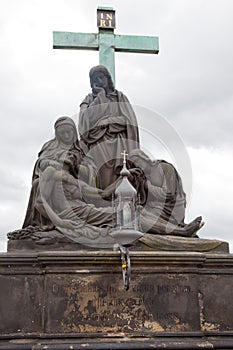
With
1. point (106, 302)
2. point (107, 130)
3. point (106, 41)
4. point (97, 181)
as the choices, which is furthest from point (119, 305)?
point (106, 41)

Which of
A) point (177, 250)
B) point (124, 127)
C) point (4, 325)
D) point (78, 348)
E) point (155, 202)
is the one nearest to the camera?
point (78, 348)

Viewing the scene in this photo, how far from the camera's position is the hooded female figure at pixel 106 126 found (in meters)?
7.99

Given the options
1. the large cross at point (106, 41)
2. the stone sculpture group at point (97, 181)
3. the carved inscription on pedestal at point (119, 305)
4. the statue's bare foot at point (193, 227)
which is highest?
the large cross at point (106, 41)

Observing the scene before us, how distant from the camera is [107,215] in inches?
275

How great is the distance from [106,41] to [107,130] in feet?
9.34

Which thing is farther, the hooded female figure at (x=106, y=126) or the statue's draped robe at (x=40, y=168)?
the hooded female figure at (x=106, y=126)

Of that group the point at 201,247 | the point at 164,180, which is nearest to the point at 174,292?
the point at 201,247

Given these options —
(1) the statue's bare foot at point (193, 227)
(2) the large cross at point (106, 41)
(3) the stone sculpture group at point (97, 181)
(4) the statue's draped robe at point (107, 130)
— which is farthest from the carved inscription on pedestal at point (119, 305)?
(2) the large cross at point (106, 41)

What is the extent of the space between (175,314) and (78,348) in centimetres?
123

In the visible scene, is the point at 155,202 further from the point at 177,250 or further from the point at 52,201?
the point at 52,201

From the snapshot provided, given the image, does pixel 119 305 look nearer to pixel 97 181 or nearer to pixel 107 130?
pixel 97 181

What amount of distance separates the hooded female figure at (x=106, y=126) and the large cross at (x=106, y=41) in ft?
4.52

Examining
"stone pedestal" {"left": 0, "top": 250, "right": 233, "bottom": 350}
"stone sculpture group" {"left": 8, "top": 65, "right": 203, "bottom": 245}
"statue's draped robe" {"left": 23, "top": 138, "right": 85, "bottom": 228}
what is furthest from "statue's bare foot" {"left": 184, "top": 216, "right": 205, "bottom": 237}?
"statue's draped robe" {"left": 23, "top": 138, "right": 85, "bottom": 228}

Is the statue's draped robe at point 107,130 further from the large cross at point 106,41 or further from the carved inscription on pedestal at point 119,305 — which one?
the carved inscription on pedestal at point 119,305
